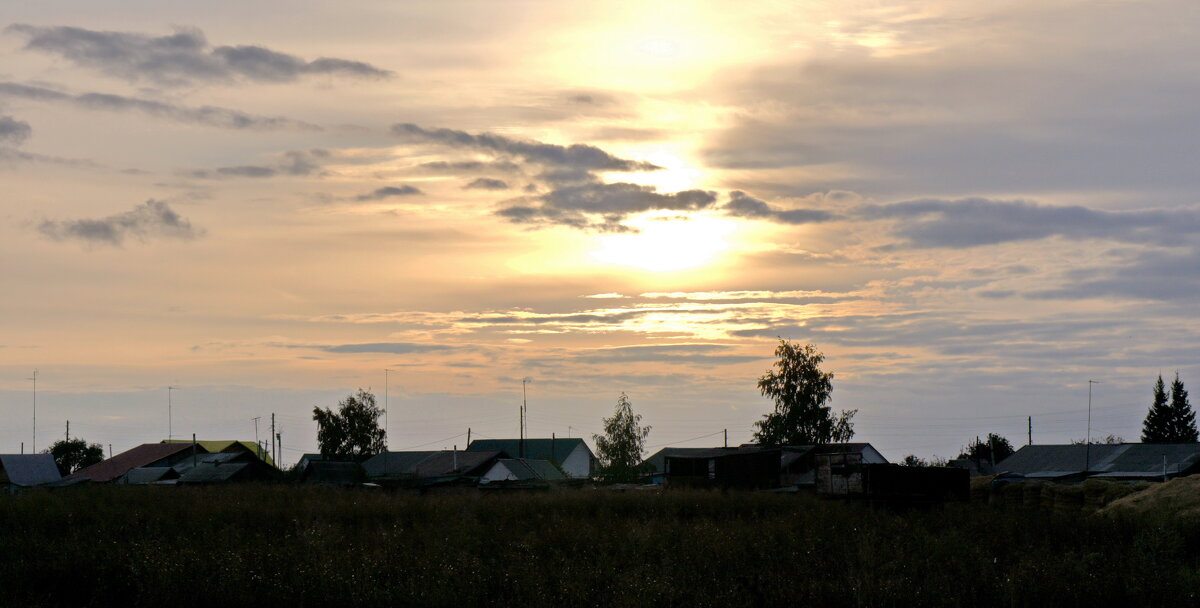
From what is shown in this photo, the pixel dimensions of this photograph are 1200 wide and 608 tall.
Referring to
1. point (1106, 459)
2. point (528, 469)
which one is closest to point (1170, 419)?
point (1106, 459)

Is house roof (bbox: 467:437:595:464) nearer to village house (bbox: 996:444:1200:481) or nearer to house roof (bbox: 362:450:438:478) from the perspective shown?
house roof (bbox: 362:450:438:478)

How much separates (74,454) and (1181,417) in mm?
112193

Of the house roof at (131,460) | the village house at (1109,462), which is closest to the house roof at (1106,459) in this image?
the village house at (1109,462)

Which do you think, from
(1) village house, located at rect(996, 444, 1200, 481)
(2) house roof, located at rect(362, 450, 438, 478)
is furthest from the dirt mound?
(2) house roof, located at rect(362, 450, 438, 478)

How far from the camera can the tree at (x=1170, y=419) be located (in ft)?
325

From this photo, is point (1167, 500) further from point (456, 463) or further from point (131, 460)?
point (131, 460)

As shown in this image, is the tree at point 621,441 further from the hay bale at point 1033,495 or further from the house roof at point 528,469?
the hay bale at point 1033,495

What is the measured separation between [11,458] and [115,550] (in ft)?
212

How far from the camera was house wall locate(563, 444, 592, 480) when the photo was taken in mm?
110556

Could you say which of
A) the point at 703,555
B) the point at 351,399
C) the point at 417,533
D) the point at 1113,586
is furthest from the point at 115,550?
the point at 351,399

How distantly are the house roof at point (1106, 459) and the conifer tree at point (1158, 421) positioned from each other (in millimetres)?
29982

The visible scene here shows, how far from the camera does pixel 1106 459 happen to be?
68.8m

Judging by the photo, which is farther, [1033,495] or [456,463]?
[456,463]

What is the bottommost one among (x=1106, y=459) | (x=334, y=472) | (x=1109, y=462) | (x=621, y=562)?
(x=334, y=472)
